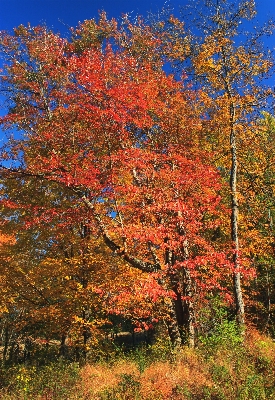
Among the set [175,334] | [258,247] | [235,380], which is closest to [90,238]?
[175,334]

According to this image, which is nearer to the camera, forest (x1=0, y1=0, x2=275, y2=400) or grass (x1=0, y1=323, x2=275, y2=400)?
grass (x1=0, y1=323, x2=275, y2=400)

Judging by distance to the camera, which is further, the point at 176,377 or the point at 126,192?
the point at 126,192

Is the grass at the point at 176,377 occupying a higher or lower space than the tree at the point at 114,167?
lower

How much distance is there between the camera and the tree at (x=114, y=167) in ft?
42.5

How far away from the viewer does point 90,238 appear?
51.5 feet

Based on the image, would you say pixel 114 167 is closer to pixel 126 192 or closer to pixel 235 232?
pixel 126 192

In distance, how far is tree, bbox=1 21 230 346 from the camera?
13.0 metres

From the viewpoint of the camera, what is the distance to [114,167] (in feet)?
44.4

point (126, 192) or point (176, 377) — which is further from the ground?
point (126, 192)

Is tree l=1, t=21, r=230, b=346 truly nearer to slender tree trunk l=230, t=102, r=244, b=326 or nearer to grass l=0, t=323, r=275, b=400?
slender tree trunk l=230, t=102, r=244, b=326

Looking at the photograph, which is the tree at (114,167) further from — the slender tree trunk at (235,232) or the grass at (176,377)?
the grass at (176,377)

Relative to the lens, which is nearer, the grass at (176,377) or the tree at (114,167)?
the grass at (176,377)

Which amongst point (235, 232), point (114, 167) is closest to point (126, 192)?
point (114, 167)

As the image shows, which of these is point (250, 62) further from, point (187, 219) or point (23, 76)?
point (23, 76)
